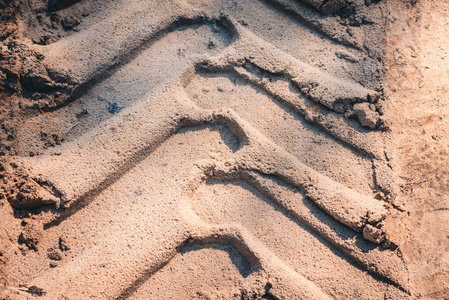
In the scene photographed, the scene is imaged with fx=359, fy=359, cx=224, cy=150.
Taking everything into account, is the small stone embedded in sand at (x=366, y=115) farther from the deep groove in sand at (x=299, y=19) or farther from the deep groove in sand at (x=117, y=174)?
the deep groove in sand at (x=117, y=174)

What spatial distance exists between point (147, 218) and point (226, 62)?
2.25 feet

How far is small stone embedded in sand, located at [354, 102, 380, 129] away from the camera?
1.33 m

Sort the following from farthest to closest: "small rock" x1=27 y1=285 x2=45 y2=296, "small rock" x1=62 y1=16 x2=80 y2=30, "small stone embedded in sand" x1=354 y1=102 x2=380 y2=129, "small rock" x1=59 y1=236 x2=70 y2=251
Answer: "small rock" x1=62 y1=16 x2=80 y2=30 < "small stone embedded in sand" x1=354 y1=102 x2=380 y2=129 < "small rock" x1=59 y1=236 x2=70 y2=251 < "small rock" x1=27 y1=285 x2=45 y2=296

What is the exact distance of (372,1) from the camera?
63.4 inches

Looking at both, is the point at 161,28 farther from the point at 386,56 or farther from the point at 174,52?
the point at 386,56

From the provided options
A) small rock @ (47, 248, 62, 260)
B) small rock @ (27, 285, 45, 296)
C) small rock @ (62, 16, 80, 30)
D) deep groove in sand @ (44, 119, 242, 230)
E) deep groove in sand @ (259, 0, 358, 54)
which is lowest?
small rock @ (27, 285, 45, 296)

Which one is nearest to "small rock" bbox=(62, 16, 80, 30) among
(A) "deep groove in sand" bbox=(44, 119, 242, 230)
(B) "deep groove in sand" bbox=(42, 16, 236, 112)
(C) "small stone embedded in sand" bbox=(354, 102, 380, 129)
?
(B) "deep groove in sand" bbox=(42, 16, 236, 112)

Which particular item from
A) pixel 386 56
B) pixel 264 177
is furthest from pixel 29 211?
pixel 386 56

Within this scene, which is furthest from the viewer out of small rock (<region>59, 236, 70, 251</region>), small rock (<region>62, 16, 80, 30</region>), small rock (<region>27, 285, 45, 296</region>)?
small rock (<region>62, 16, 80, 30</region>)

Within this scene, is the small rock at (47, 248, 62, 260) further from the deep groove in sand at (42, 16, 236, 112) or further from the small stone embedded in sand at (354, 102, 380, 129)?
the small stone embedded in sand at (354, 102, 380, 129)

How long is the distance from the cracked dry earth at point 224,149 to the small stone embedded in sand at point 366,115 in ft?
0.03

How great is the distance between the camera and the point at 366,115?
1335mm

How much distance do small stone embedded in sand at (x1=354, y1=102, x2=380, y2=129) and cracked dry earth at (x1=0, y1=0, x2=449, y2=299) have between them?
11 mm

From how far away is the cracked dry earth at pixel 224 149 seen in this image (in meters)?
1.09
